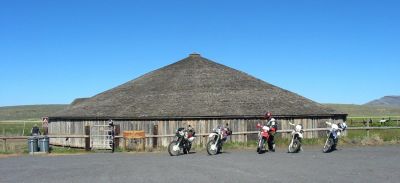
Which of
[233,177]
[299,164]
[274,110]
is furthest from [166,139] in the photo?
[233,177]

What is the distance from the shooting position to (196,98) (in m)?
39.2

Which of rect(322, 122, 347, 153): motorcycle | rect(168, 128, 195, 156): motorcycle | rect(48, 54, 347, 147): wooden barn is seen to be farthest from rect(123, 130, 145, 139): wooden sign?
rect(322, 122, 347, 153): motorcycle

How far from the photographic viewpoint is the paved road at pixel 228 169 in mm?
15156

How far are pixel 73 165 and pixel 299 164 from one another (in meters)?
8.15

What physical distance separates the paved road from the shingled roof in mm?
14721

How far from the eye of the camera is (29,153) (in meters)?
27.7

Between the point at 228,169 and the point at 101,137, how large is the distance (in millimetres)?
19914

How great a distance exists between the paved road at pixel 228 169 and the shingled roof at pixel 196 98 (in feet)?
48.3

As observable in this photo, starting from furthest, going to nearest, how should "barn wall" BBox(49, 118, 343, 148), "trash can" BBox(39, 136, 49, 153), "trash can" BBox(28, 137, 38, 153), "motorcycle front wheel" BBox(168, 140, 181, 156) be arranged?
"barn wall" BBox(49, 118, 343, 148) < "trash can" BBox(39, 136, 49, 153) < "trash can" BBox(28, 137, 38, 153) < "motorcycle front wheel" BBox(168, 140, 181, 156)

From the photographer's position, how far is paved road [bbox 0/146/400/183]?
15156 millimetres

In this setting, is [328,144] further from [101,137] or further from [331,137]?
[101,137]

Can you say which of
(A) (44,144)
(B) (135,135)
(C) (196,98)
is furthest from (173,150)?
(C) (196,98)

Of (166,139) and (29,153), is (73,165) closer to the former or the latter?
(29,153)

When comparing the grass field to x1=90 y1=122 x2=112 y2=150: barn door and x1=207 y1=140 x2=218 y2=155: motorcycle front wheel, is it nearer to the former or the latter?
x1=90 y1=122 x2=112 y2=150: barn door
